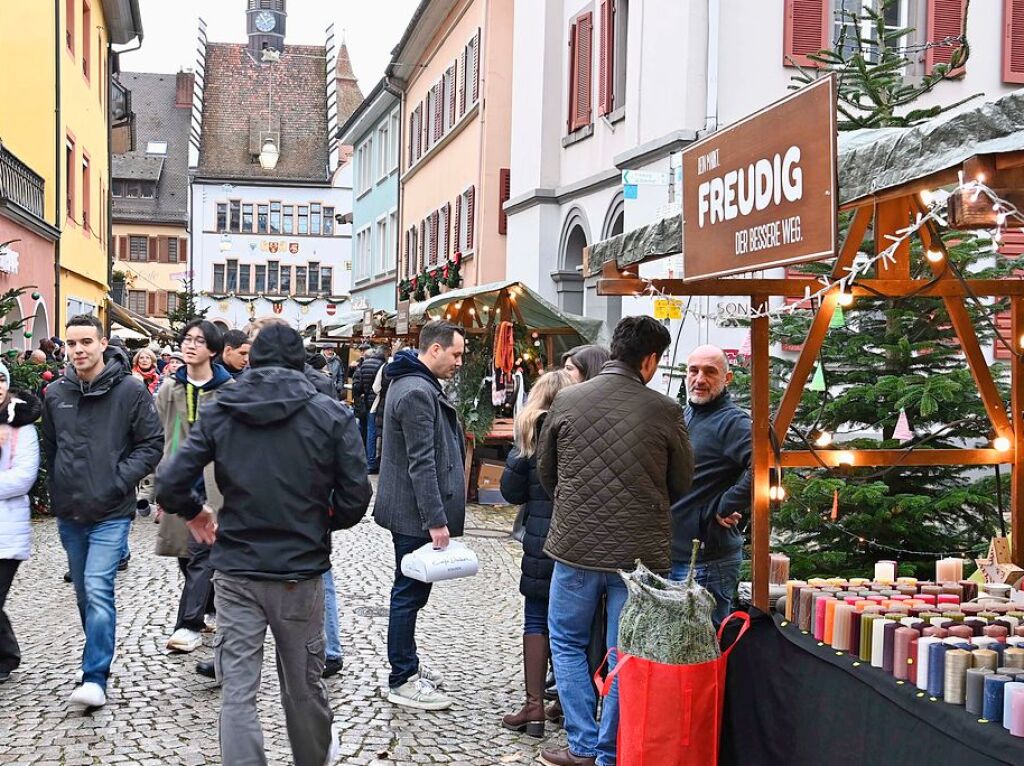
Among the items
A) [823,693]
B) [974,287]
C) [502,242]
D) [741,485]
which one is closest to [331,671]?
[741,485]

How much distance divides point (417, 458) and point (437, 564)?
1.68ft

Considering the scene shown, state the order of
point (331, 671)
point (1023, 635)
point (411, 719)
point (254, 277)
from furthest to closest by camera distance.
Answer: point (254, 277), point (331, 671), point (411, 719), point (1023, 635)

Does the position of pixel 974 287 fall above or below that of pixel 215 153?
below

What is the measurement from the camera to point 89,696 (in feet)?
20.6

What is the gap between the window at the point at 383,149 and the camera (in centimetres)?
4228

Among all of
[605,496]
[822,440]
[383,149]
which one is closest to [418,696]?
[605,496]

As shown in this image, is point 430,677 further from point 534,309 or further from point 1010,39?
point 1010,39

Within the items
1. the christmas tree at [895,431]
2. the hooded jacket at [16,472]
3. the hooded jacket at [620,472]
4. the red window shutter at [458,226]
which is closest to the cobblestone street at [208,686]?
the hooded jacket at [16,472]

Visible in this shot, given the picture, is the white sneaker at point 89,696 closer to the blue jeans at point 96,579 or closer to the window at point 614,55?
the blue jeans at point 96,579

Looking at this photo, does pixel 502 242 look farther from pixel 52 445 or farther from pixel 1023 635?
pixel 1023 635

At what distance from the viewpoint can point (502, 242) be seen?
26391mm

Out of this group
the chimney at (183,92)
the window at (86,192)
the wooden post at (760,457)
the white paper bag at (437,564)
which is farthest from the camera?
the chimney at (183,92)

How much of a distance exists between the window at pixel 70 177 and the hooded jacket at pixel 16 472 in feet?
68.5

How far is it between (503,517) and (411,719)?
27.9 ft
